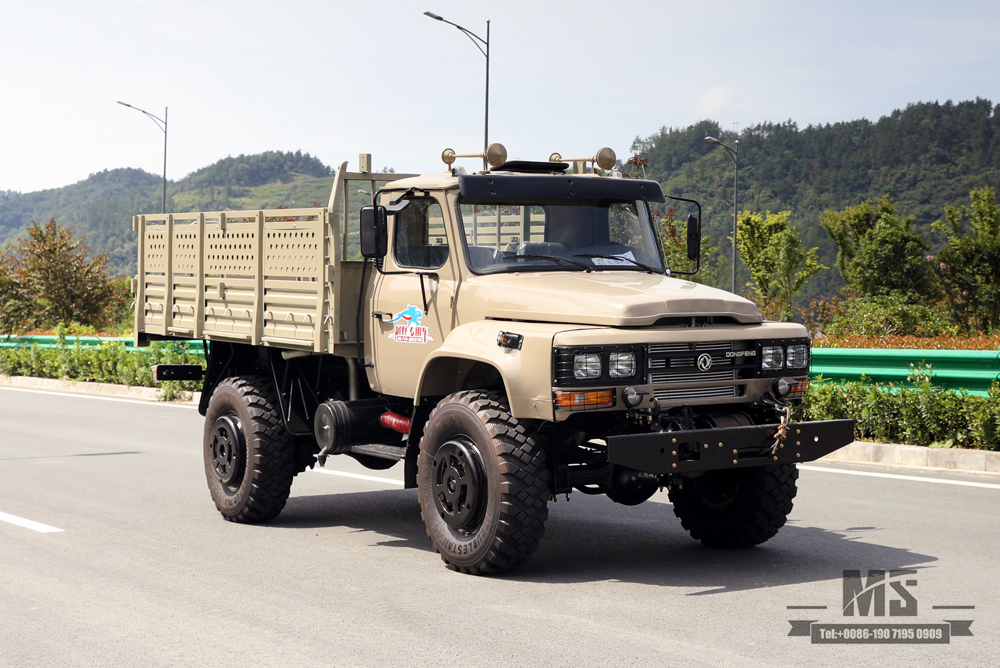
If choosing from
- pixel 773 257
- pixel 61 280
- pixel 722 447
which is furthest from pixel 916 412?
pixel 773 257

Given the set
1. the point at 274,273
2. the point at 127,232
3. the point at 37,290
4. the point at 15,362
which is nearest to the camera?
the point at 274,273

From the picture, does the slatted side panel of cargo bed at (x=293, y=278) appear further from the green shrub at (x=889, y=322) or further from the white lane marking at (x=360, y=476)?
the green shrub at (x=889, y=322)

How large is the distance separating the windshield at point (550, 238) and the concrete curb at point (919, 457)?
485 cm

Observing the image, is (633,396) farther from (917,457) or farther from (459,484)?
(917,457)

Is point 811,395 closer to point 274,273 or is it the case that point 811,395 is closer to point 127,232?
point 274,273

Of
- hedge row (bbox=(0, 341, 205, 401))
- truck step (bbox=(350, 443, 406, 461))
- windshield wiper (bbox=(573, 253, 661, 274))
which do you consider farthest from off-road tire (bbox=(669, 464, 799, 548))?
hedge row (bbox=(0, 341, 205, 401))

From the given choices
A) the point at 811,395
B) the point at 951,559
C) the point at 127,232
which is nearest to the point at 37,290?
the point at 811,395

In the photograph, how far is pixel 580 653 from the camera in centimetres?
523

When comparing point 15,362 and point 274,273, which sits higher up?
A: point 274,273

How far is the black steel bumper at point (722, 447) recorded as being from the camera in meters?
6.19

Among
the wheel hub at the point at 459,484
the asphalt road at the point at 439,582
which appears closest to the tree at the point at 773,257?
the asphalt road at the point at 439,582

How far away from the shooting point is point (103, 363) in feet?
76.4

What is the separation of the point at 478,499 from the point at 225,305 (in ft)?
11.5

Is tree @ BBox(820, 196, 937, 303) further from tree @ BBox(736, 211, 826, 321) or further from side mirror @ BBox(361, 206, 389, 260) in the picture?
side mirror @ BBox(361, 206, 389, 260)
